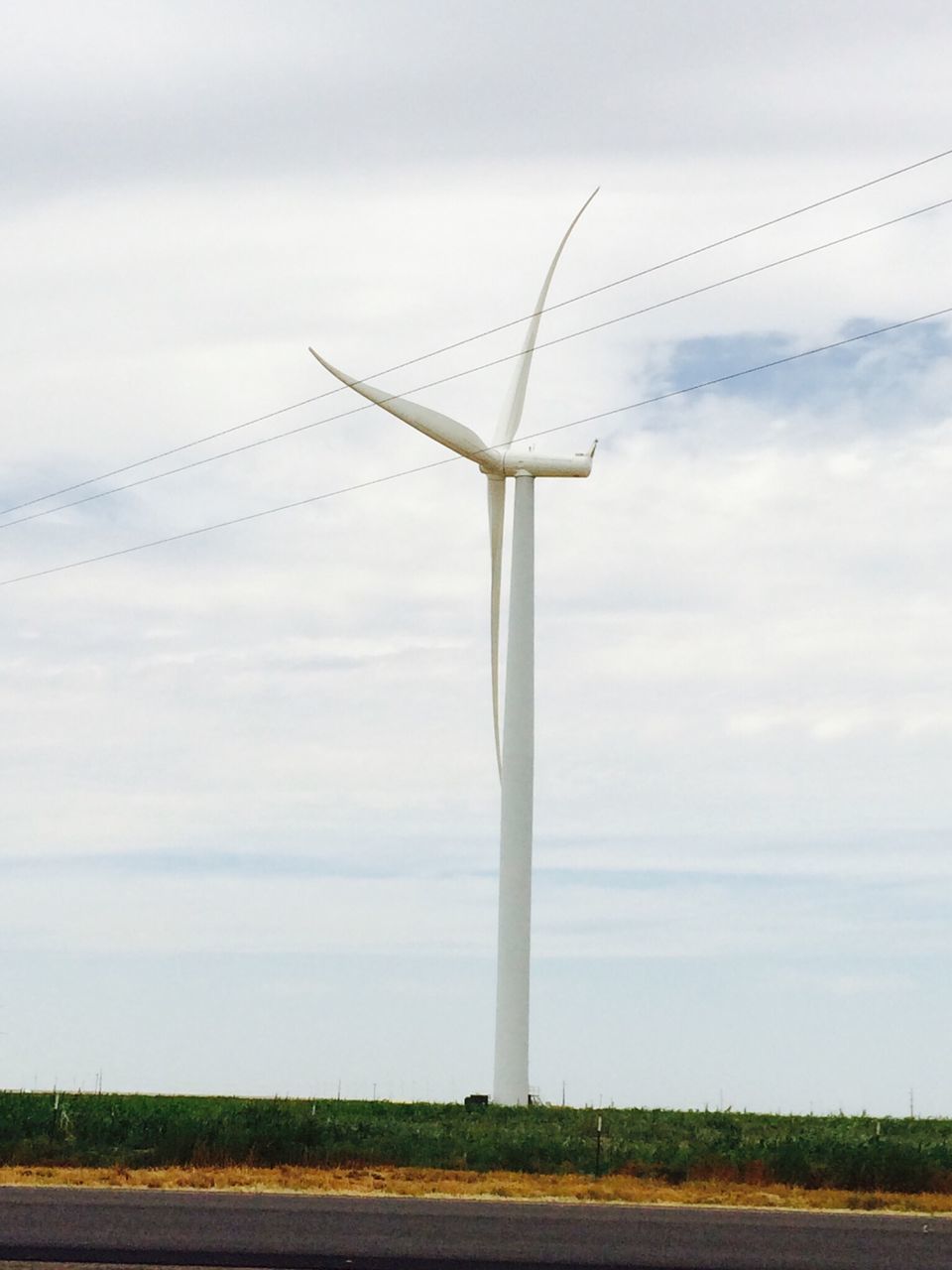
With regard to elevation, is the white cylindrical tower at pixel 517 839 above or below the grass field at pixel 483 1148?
above

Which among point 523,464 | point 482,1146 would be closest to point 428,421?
point 523,464

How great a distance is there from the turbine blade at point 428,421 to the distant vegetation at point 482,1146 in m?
20.5

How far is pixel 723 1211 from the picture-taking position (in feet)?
98.2

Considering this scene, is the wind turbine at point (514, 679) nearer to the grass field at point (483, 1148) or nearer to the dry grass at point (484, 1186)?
the grass field at point (483, 1148)

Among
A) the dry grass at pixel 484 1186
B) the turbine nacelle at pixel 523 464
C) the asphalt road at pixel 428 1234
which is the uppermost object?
the turbine nacelle at pixel 523 464

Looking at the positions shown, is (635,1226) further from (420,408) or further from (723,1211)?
(420,408)

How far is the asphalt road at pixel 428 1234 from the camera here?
73.8 feet

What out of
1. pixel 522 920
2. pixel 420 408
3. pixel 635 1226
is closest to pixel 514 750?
pixel 522 920

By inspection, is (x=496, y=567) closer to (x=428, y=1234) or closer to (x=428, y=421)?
(x=428, y=421)

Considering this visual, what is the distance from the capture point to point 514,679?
53562mm

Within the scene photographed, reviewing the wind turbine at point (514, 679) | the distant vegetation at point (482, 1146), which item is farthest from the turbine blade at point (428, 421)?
the distant vegetation at point (482, 1146)

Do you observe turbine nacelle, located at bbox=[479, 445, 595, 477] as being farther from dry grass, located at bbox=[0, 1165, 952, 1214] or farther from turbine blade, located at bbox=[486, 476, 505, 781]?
dry grass, located at bbox=[0, 1165, 952, 1214]

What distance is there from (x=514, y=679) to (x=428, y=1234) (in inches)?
1163

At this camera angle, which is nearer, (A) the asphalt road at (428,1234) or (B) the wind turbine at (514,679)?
(A) the asphalt road at (428,1234)
